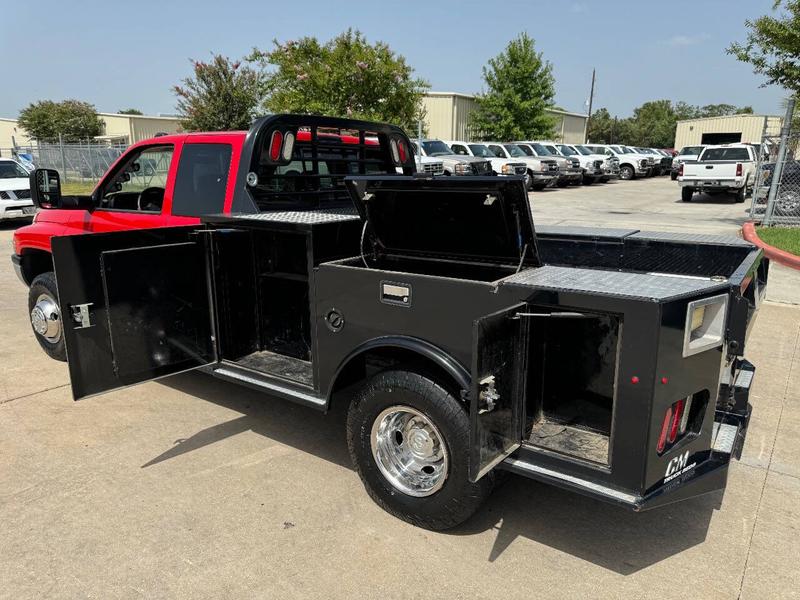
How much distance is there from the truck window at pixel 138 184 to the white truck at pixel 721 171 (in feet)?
64.8

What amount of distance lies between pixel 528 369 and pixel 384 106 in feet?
68.1

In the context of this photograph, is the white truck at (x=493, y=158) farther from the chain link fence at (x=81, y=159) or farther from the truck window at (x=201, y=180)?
the truck window at (x=201, y=180)

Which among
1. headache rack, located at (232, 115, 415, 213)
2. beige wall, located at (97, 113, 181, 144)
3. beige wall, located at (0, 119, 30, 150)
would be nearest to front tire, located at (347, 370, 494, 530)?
headache rack, located at (232, 115, 415, 213)

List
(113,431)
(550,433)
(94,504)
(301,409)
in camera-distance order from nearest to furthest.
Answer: (550,433) → (94,504) → (113,431) → (301,409)

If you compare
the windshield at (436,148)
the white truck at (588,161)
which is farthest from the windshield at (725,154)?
the windshield at (436,148)

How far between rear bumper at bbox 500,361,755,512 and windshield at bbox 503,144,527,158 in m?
23.5

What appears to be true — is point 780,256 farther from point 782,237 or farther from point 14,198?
point 14,198

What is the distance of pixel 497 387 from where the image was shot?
2.70 meters

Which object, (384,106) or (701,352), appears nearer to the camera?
(701,352)

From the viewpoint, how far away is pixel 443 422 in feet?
9.66

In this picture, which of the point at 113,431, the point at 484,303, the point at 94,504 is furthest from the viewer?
the point at 113,431

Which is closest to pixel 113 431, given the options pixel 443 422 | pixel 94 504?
pixel 94 504

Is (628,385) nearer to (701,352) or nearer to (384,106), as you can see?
(701,352)

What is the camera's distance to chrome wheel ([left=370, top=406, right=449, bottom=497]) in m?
3.15
